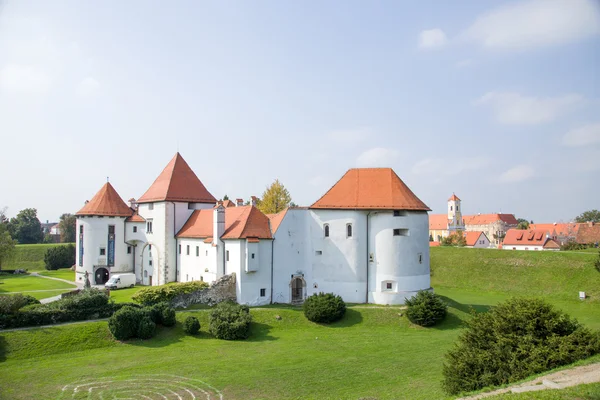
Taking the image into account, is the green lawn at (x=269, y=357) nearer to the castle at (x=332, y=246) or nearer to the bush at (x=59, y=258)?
the castle at (x=332, y=246)

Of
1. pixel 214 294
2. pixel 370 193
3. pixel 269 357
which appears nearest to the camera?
pixel 269 357

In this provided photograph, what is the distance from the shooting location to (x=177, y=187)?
4656 cm

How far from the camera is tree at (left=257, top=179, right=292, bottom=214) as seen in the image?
61719 millimetres

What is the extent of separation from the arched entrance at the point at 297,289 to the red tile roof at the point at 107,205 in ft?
71.0

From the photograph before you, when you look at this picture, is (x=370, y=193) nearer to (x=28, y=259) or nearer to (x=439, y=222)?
(x=28, y=259)

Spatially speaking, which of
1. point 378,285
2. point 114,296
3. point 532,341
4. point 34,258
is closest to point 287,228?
point 378,285

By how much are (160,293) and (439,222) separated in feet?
361

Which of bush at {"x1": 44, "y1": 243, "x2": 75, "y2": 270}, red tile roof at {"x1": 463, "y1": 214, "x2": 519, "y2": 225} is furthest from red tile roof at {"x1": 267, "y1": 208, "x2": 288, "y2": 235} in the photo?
red tile roof at {"x1": 463, "y1": 214, "x2": 519, "y2": 225}

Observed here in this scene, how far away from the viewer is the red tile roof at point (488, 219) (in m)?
132

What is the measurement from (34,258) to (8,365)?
59.8m

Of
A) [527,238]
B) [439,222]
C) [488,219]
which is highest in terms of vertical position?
[488,219]

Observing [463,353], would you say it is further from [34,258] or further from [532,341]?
[34,258]

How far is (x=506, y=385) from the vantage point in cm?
1712

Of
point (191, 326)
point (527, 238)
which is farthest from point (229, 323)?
point (527, 238)
